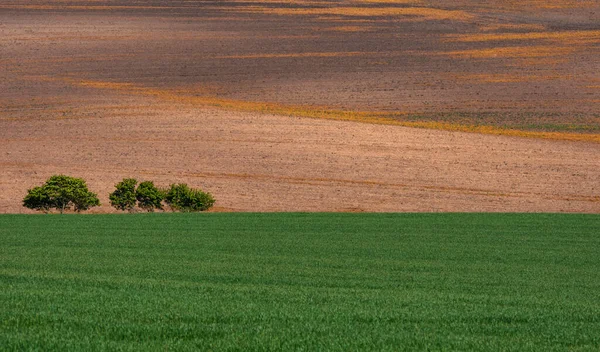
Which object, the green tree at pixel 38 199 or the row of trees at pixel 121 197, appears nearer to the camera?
the green tree at pixel 38 199

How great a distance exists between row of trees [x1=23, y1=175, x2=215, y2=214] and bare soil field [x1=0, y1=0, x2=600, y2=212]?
1.03 metres

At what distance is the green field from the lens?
33.8 feet

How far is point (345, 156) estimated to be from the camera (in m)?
50.0

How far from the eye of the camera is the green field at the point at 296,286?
10312mm

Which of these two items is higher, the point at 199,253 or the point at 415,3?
the point at 415,3

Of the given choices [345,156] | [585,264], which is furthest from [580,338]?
[345,156]

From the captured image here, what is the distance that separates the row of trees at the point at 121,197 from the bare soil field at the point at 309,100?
103cm

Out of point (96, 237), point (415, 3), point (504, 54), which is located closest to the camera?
point (96, 237)

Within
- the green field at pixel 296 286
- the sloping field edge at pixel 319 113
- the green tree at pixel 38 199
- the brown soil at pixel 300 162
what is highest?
the sloping field edge at pixel 319 113

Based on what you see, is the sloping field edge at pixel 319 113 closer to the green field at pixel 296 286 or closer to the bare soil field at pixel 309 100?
the bare soil field at pixel 309 100

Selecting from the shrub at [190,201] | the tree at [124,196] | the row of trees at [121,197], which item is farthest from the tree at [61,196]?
the shrub at [190,201]

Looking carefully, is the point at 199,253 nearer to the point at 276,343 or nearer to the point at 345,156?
the point at 276,343

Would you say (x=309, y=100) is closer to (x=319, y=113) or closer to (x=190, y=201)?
(x=319, y=113)

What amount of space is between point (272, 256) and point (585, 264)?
735cm
